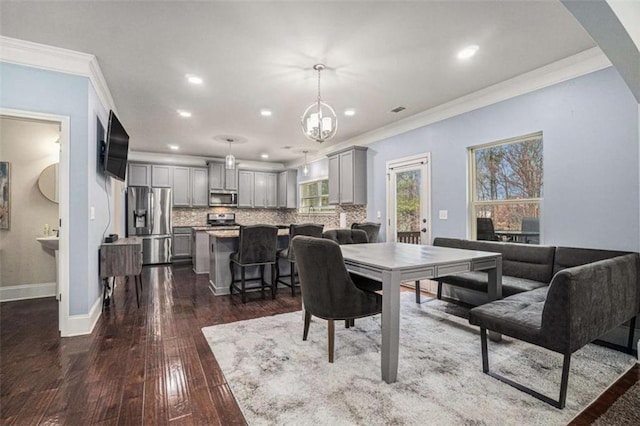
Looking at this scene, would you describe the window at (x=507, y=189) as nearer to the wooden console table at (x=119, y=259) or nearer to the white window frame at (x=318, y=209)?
the white window frame at (x=318, y=209)

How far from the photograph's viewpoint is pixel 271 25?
2371 mm

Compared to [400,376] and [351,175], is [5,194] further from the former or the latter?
[400,376]

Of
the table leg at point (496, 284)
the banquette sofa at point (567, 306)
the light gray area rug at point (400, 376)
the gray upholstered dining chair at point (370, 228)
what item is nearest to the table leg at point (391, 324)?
the light gray area rug at point (400, 376)

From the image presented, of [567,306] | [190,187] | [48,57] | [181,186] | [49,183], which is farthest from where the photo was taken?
[190,187]

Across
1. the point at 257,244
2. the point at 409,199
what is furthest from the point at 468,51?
the point at 257,244

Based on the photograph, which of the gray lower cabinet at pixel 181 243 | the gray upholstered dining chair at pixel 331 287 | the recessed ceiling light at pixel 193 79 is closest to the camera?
the gray upholstered dining chair at pixel 331 287

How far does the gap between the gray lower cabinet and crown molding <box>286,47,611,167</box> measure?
16.9 feet

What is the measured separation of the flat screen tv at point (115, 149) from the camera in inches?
128

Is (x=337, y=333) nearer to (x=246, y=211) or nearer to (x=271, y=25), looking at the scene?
(x=271, y=25)

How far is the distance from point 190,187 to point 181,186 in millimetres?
210

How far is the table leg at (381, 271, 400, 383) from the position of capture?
1920 mm

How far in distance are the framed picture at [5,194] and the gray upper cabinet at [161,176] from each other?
10.6 feet

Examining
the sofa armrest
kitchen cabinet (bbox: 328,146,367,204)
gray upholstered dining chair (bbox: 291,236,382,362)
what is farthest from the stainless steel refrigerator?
the sofa armrest

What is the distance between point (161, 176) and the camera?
23.7 ft
